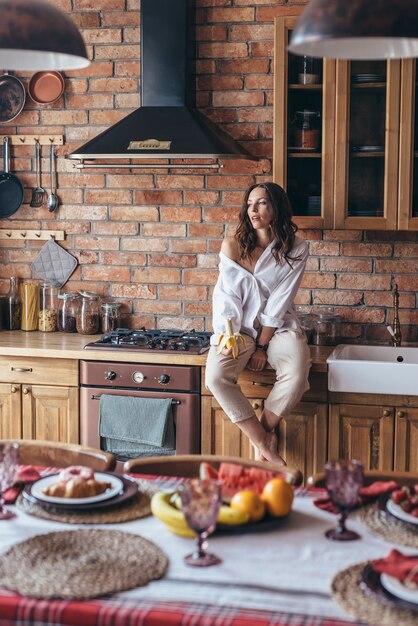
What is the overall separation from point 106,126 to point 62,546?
10.1ft

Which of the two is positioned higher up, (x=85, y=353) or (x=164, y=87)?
(x=164, y=87)

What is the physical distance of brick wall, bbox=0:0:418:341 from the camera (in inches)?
169

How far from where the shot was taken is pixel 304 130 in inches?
156

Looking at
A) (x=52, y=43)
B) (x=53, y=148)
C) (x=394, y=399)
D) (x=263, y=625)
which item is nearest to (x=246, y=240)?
(x=394, y=399)

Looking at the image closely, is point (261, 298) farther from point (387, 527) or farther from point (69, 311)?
point (387, 527)

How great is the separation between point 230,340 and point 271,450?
491 millimetres

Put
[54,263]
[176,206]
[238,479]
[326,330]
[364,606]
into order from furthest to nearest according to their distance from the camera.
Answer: [54,263]
[176,206]
[326,330]
[238,479]
[364,606]

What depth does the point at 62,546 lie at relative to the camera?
1.82m

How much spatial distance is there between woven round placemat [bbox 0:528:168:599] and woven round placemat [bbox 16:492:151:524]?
0.25 ft

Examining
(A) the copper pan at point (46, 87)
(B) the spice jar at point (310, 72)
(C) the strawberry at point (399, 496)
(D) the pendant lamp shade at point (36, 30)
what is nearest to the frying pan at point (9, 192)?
A: (A) the copper pan at point (46, 87)

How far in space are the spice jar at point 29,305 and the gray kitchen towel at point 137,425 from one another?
2.85 ft

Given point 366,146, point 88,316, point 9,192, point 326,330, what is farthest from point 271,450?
point 9,192

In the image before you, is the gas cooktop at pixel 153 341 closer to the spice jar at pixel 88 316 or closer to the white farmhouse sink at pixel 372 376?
the spice jar at pixel 88 316

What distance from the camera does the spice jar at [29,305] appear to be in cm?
462
